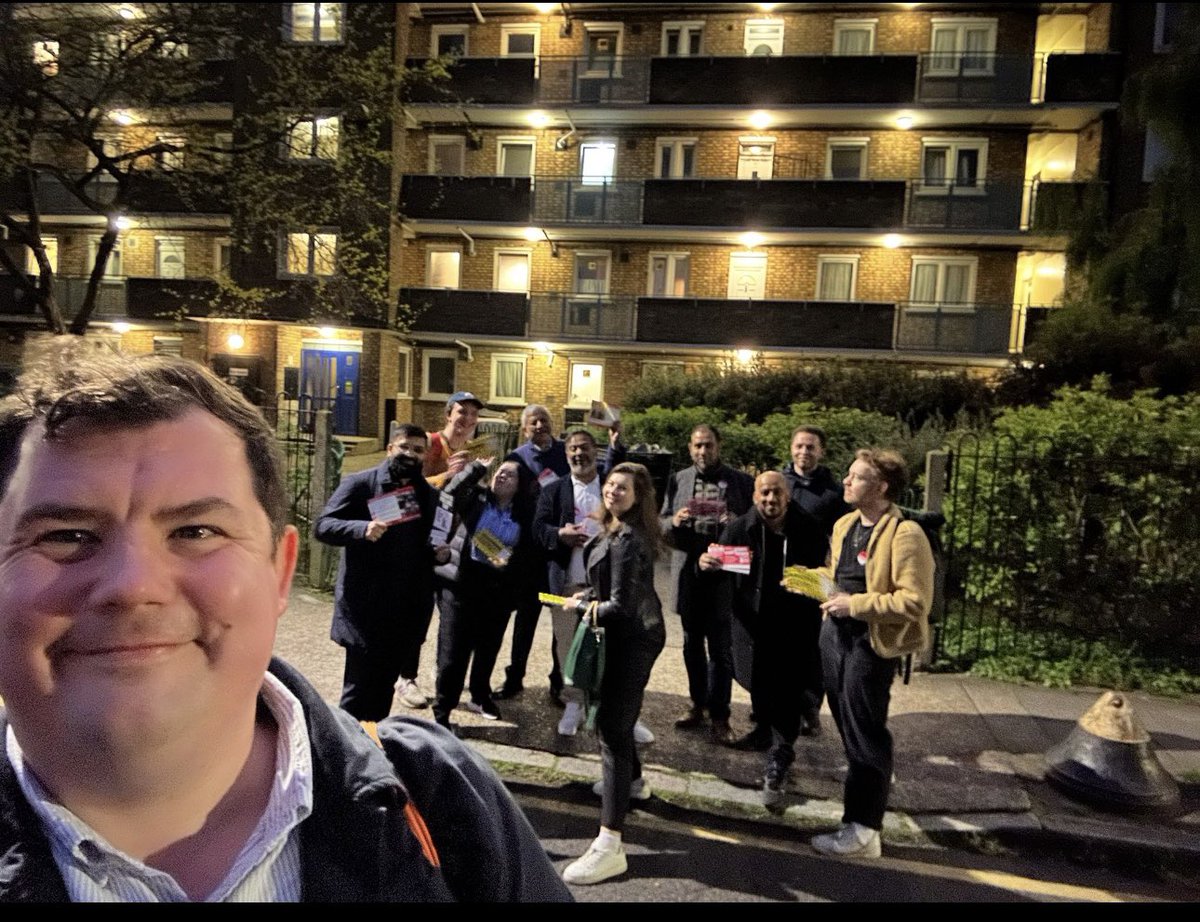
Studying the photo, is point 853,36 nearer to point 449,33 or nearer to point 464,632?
point 449,33

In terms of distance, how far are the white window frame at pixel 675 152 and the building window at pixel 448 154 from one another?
15.3 feet

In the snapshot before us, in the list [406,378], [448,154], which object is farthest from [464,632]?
[448,154]

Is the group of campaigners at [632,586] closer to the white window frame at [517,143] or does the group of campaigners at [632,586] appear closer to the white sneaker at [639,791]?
the white sneaker at [639,791]

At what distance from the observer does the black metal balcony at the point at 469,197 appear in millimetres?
17219

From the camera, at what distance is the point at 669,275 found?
59.3 feet

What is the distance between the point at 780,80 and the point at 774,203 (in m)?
2.56

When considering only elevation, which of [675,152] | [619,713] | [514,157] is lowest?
[619,713]

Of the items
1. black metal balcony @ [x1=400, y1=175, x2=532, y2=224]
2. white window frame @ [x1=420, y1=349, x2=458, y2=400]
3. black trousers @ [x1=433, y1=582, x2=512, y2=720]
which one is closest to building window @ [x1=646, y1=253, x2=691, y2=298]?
black metal balcony @ [x1=400, y1=175, x2=532, y2=224]

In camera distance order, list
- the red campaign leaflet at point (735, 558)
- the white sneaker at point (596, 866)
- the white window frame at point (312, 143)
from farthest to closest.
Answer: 1. the white window frame at point (312, 143)
2. the red campaign leaflet at point (735, 558)
3. the white sneaker at point (596, 866)

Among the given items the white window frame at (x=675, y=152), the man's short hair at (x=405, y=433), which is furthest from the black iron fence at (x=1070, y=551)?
the white window frame at (x=675, y=152)

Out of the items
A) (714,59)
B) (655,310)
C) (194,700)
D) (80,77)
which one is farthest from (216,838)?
(714,59)

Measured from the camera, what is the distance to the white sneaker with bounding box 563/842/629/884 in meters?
3.16

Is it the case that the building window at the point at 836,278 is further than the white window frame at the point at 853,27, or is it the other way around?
the building window at the point at 836,278

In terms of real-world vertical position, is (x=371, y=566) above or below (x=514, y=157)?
below
